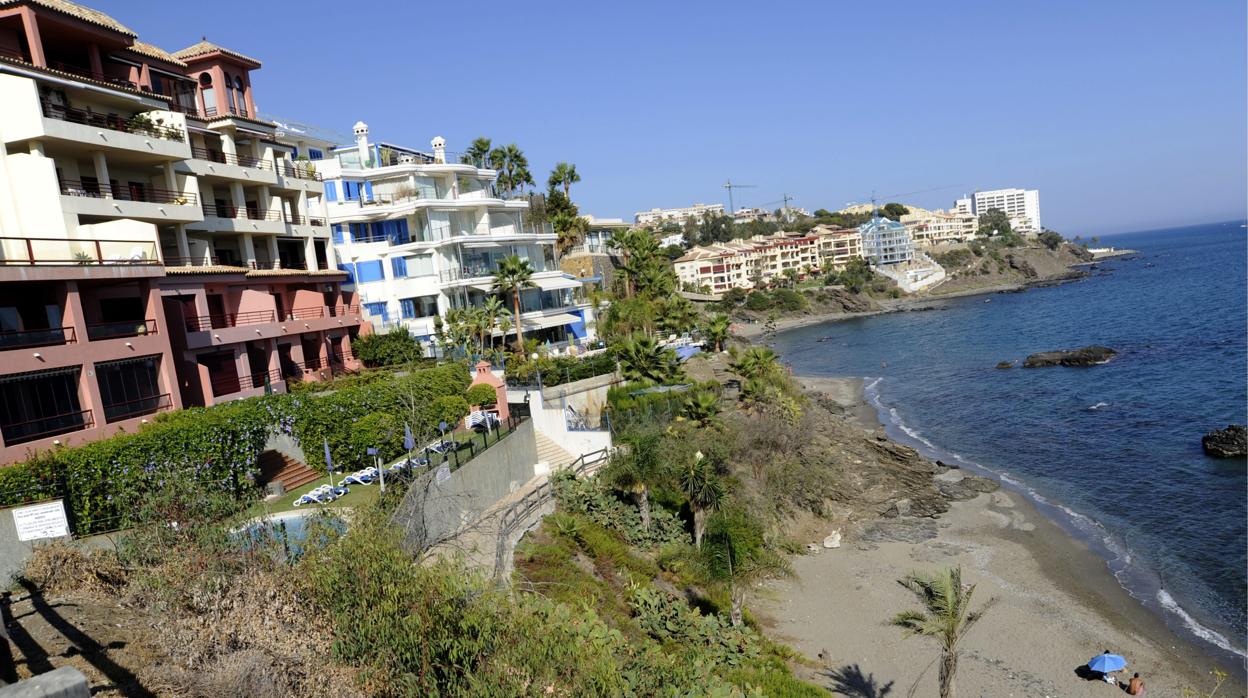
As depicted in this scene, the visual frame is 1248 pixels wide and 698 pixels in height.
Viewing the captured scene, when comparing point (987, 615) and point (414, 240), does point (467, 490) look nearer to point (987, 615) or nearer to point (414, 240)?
point (987, 615)

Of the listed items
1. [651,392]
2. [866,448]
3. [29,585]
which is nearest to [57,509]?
[29,585]

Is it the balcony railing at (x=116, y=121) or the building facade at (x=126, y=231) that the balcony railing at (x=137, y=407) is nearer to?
the building facade at (x=126, y=231)

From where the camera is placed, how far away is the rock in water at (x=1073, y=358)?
225 ft

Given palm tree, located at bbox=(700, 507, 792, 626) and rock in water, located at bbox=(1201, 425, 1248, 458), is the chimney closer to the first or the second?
palm tree, located at bbox=(700, 507, 792, 626)

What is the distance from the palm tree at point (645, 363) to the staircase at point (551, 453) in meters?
7.40

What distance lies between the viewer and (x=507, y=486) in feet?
95.0

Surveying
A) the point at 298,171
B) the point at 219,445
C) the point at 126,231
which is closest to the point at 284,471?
the point at 219,445

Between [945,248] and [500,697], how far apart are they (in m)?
200

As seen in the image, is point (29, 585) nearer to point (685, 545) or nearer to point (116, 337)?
point (116, 337)

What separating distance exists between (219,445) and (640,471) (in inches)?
585

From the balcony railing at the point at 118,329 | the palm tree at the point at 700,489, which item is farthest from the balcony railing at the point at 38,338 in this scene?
the palm tree at the point at 700,489

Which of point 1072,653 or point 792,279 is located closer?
point 1072,653

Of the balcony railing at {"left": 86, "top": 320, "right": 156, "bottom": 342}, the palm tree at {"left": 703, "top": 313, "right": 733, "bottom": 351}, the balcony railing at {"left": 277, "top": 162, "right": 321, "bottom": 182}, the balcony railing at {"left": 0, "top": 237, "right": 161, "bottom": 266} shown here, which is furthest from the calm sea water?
the balcony railing at {"left": 277, "top": 162, "right": 321, "bottom": 182}

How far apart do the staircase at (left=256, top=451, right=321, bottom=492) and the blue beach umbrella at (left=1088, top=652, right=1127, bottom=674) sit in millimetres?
26237
